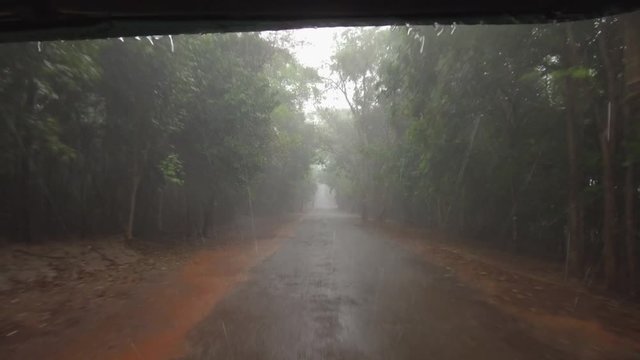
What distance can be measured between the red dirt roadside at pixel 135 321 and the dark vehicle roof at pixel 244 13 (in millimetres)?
4746

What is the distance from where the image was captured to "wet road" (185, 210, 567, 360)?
242 inches

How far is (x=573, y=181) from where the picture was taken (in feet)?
39.2

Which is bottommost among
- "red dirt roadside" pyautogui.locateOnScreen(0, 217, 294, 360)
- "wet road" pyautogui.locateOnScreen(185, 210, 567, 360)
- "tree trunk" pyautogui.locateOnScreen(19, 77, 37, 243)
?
"red dirt roadside" pyautogui.locateOnScreen(0, 217, 294, 360)

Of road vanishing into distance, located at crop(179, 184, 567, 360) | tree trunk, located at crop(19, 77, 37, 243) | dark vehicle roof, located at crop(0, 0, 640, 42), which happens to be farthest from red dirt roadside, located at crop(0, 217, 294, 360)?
dark vehicle roof, located at crop(0, 0, 640, 42)

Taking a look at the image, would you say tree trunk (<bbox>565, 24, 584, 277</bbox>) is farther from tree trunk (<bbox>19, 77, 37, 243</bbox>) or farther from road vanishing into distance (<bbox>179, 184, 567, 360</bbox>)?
tree trunk (<bbox>19, 77, 37, 243</bbox>)

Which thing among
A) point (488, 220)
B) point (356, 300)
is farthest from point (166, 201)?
point (356, 300)

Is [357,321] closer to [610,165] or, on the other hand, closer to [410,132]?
[610,165]

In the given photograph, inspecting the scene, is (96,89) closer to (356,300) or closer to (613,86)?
(356,300)

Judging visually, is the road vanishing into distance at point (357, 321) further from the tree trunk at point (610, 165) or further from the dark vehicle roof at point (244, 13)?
the dark vehicle roof at point (244, 13)

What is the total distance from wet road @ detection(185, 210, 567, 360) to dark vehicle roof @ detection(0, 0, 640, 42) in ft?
15.0

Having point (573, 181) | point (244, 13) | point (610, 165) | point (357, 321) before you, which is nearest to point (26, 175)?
point (357, 321)

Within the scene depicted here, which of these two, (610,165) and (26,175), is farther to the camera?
(26,175)

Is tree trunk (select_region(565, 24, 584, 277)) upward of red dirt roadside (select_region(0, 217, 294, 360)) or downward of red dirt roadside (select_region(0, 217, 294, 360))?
upward

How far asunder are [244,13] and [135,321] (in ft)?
22.0
